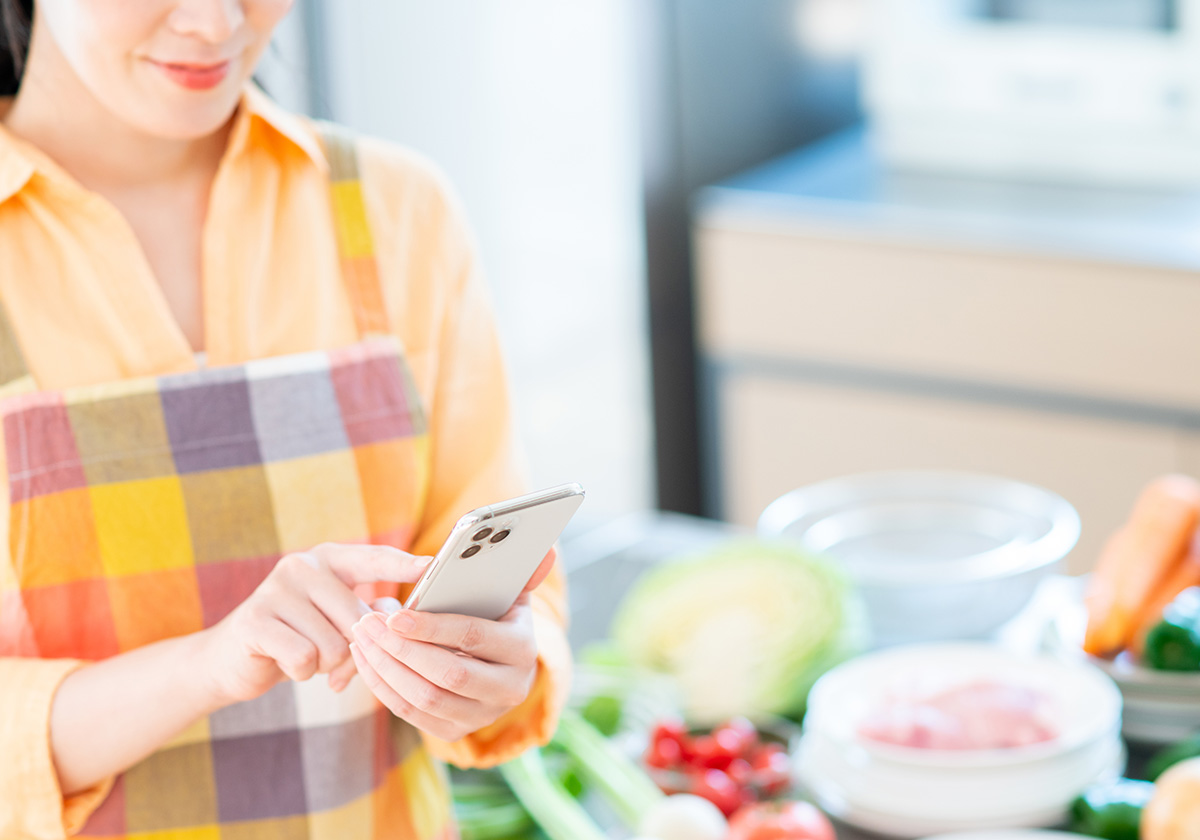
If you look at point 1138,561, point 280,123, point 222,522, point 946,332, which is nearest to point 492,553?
point 222,522

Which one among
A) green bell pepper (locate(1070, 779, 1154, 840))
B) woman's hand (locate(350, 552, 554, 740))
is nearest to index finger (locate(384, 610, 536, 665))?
woman's hand (locate(350, 552, 554, 740))

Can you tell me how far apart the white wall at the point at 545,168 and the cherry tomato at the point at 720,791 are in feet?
3.76

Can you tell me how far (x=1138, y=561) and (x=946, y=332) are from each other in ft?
3.61

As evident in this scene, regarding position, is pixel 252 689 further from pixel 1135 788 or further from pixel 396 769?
pixel 1135 788

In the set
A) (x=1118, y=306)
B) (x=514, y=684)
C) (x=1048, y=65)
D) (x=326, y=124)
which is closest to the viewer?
(x=514, y=684)

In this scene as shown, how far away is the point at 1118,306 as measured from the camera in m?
2.32

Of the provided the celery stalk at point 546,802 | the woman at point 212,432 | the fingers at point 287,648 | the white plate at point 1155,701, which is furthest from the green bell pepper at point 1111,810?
the fingers at point 287,648

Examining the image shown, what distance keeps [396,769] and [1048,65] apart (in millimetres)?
2021

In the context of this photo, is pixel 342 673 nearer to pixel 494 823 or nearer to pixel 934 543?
pixel 494 823

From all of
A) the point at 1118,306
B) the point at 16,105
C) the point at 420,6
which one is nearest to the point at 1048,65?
the point at 1118,306

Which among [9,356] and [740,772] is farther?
[740,772]

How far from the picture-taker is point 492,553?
67 cm

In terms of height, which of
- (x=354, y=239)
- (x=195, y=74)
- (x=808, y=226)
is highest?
(x=195, y=74)

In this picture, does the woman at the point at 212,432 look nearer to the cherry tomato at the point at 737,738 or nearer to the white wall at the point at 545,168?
the cherry tomato at the point at 737,738
